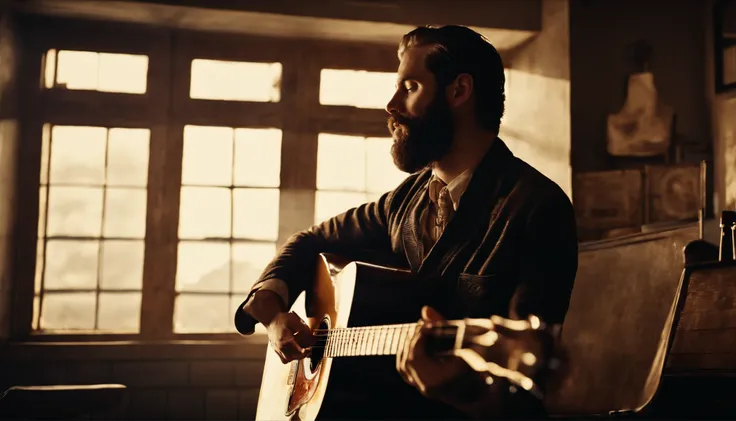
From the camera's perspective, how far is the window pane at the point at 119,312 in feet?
13.1

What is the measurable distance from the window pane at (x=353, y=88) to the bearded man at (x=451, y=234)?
2025 mm

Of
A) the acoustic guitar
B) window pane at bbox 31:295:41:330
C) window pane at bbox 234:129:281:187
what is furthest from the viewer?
window pane at bbox 234:129:281:187

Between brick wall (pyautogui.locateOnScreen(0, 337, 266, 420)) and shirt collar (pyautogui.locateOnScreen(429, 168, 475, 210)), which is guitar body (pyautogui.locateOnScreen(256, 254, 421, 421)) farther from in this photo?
brick wall (pyautogui.locateOnScreen(0, 337, 266, 420))

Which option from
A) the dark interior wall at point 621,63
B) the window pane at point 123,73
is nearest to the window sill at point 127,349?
the window pane at point 123,73

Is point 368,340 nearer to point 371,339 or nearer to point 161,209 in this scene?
point 371,339

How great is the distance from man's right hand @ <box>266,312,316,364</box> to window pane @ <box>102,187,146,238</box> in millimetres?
2175

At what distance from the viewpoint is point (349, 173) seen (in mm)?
4230

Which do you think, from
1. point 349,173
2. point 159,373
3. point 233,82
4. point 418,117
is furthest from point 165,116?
point 418,117

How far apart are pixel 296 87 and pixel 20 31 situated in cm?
148

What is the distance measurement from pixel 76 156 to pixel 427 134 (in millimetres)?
2714

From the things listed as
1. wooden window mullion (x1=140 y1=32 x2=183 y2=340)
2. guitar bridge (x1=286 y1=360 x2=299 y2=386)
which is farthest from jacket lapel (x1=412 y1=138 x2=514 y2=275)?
wooden window mullion (x1=140 y1=32 x2=183 y2=340)

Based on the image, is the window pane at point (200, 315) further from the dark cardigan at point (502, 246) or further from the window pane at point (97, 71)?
the dark cardigan at point (502, 246)

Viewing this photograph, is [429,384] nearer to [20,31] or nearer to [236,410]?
[236,410]

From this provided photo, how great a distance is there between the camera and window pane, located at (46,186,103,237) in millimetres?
3992
